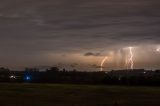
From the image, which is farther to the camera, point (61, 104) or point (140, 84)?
point (140, 84)

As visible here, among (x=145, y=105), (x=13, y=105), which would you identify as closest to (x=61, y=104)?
(x=13, y=105)

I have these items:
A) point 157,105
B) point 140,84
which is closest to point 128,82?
point 140,84

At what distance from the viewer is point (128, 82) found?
429 feet

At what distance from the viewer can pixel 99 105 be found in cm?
5338

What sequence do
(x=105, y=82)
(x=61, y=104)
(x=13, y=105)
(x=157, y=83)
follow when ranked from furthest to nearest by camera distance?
(x=105, y=82) → (x=157, y=83) → (x=61, y=104) → (x=13, y=105)

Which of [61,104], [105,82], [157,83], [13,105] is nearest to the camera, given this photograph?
[13,105]

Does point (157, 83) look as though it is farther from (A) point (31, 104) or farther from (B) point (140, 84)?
(A) point (31, 104)

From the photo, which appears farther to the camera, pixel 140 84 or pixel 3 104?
pixel 140 84

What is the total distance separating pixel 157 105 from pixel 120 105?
548 cm

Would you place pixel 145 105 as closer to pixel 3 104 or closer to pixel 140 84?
pixel 3 104

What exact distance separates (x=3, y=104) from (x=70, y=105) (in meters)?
8.25

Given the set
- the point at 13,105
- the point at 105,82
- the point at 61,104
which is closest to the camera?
the point at 13,105

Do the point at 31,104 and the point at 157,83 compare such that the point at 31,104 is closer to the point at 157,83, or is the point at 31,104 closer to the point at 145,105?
the point at 145,105

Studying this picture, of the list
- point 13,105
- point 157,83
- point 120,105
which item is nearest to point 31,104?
point 13,105
